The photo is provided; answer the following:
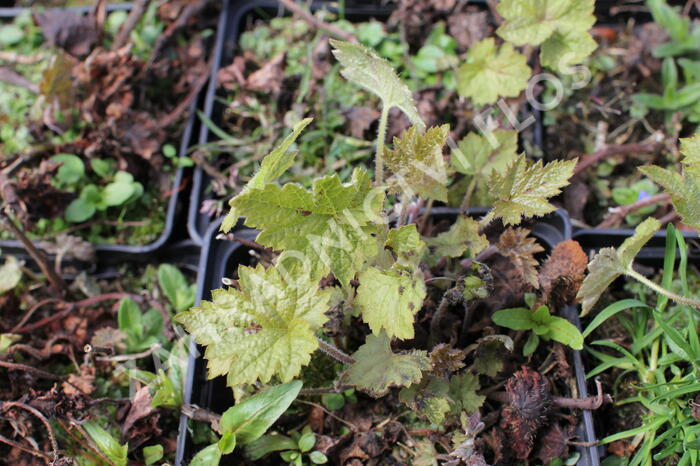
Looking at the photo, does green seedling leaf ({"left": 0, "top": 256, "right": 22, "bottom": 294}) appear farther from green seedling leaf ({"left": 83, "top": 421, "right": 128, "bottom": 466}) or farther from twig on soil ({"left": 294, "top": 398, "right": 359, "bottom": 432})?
twig on soil ({"left": 294, "top": 398, "right": 359, "bottom": 432})

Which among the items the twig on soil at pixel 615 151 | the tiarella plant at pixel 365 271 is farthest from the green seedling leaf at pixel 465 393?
the twig on soil at pixel 615 151

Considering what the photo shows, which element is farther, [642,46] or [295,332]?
[642,46]

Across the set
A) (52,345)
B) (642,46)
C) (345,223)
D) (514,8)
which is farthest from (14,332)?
(642,46)

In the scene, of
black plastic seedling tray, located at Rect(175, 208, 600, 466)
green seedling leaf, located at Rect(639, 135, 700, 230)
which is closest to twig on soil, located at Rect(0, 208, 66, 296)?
black plastic seedling tray, located at Rect(175, 208, 600, 466)

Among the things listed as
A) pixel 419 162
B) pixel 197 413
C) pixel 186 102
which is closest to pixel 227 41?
pixel 186 102

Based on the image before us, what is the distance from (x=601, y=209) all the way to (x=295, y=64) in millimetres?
913

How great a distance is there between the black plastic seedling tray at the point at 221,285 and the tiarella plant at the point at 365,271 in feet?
0.31

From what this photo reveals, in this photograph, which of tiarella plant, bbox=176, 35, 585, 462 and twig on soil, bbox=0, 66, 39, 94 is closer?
tiarella plant, bbox=176, 35, 585, 462

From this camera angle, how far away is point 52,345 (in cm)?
146

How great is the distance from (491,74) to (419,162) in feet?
1.71

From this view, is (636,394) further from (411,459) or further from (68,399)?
(68,399)

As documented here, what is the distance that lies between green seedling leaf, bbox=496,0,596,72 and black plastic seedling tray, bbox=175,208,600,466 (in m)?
0.40

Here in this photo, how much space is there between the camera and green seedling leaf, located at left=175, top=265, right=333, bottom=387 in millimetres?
962

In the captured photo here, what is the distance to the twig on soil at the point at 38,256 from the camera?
136 centimetres
